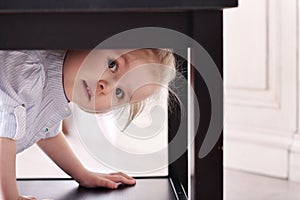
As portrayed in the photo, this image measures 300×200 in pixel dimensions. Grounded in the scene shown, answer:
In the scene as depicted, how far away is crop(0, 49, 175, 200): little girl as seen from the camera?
932mm

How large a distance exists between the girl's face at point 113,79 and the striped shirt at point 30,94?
39mm

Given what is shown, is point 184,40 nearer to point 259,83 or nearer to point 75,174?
point 75,174

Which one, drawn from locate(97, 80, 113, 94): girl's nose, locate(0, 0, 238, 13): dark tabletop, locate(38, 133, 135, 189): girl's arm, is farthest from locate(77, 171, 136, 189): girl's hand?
locate(0, 0, 238, 13): dark tabletop

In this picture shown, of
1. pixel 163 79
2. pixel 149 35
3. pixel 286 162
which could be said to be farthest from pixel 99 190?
pixel 286 162

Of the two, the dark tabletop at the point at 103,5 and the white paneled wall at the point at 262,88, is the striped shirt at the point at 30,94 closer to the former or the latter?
the dark tabletop at the point at 103,5

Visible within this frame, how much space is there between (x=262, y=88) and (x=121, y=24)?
91 cm

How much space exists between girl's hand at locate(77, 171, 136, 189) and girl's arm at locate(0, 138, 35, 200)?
10.2 inches

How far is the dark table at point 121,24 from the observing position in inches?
29.5

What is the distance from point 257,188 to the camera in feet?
4.86

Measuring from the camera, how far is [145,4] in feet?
2.45

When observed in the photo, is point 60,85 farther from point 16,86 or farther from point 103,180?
point 103,180

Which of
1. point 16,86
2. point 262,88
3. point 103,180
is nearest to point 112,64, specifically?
point 16,86

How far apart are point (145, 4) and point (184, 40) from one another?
0.08 meters

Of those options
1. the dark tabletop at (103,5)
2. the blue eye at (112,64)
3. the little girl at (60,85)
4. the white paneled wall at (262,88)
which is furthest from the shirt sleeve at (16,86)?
the white paneled wall at (262,88)
